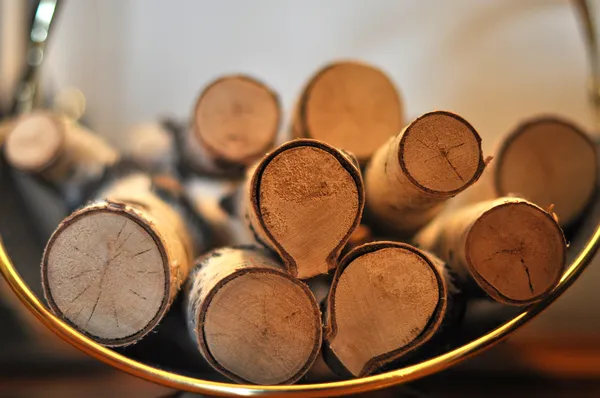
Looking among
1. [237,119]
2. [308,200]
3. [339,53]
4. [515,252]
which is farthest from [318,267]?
[339,53]

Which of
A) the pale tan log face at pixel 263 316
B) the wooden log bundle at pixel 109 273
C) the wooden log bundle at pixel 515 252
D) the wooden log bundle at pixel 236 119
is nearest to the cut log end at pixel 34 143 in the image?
the wooden log bundle at pixel 236 119

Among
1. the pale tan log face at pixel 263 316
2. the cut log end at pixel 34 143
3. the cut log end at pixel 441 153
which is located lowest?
the pale tan log face at pixel 263 316

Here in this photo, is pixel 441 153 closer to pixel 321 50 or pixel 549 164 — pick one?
pixel 549 164

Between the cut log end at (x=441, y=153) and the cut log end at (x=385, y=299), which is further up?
the cut log end at (x=441, y=153)

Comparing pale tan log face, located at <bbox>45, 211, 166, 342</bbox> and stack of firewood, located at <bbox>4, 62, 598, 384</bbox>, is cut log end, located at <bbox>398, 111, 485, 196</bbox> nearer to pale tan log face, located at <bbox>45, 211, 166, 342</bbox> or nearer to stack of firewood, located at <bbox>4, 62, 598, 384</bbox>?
stack of firewood, located at <bbox>4, 62, 598, 384</bbox>

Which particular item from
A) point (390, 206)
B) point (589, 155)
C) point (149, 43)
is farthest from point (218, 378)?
point (149, 43)

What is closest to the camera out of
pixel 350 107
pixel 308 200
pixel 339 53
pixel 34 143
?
pixel 308 200

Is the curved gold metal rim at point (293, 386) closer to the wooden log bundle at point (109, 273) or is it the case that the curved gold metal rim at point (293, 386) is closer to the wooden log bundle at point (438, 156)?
the wooden log bundle at point (109, 273)
